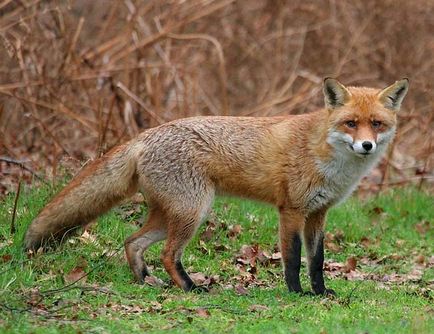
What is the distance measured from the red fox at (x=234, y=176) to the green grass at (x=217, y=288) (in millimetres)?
310

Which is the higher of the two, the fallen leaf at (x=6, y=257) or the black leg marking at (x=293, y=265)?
the fallen leaf at (x=6, y=257)

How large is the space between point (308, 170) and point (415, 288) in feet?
4.98

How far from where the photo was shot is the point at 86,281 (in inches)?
256

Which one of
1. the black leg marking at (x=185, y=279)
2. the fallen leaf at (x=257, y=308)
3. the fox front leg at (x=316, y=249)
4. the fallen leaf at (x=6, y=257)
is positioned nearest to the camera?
the fallen leaf at (x=257, y=308)

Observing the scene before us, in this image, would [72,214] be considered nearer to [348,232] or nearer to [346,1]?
[348,232]

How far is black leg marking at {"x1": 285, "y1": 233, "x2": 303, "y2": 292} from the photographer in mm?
6559

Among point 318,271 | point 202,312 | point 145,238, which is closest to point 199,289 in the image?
point 145,238

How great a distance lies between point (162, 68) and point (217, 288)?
18.2 feet

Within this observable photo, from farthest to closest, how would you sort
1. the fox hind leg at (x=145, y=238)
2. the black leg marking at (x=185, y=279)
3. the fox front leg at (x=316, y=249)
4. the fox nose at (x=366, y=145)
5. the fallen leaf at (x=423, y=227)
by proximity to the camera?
1. the fallen leaf at (x=423, y=227)
2. the fox hind leg at (x=145, y=238)
3. the fox front leg at (x=316, y=249)
4. the black leg marking at (x=185, y=279)
5. the fox nose at (x=366, y=145)

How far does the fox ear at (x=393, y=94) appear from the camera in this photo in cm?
653

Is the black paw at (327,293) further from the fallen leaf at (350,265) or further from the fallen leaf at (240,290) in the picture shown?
the fallen leaf at (350,265)

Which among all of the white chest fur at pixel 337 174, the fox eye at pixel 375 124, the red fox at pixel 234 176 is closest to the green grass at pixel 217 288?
the red fox at pixel 234 176

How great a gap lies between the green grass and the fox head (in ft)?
4.02

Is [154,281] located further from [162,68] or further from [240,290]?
[162,68]
